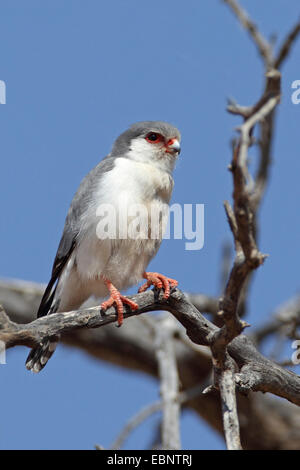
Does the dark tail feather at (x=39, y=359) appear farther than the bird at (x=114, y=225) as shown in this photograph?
No

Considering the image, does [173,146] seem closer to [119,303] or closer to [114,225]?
[114,225]

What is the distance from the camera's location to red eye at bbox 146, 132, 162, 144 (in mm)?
5707

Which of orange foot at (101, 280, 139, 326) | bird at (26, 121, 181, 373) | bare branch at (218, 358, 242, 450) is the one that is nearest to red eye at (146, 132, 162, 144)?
bird at (26, 121, 181, 373)

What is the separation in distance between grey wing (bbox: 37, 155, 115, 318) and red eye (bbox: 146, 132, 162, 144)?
14.7 inches

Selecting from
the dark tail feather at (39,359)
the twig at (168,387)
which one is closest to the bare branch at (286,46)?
the dark tail feather at (39,359)

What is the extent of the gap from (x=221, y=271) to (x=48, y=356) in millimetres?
2266

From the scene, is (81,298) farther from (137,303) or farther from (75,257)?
(137,303)

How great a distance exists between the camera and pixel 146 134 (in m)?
5.75

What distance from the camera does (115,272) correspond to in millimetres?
5297

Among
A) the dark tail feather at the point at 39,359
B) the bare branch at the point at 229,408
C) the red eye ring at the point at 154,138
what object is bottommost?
the bare branch at the point at 229,408

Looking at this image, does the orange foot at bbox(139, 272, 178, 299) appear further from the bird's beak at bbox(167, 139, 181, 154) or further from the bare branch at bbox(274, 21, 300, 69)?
the bare branch at bbox(274, 21, 300, 69)

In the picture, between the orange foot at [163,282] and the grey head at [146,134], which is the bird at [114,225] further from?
the orange foot at [163,282]

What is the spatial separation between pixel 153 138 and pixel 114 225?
991 mm

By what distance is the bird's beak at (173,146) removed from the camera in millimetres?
5609
